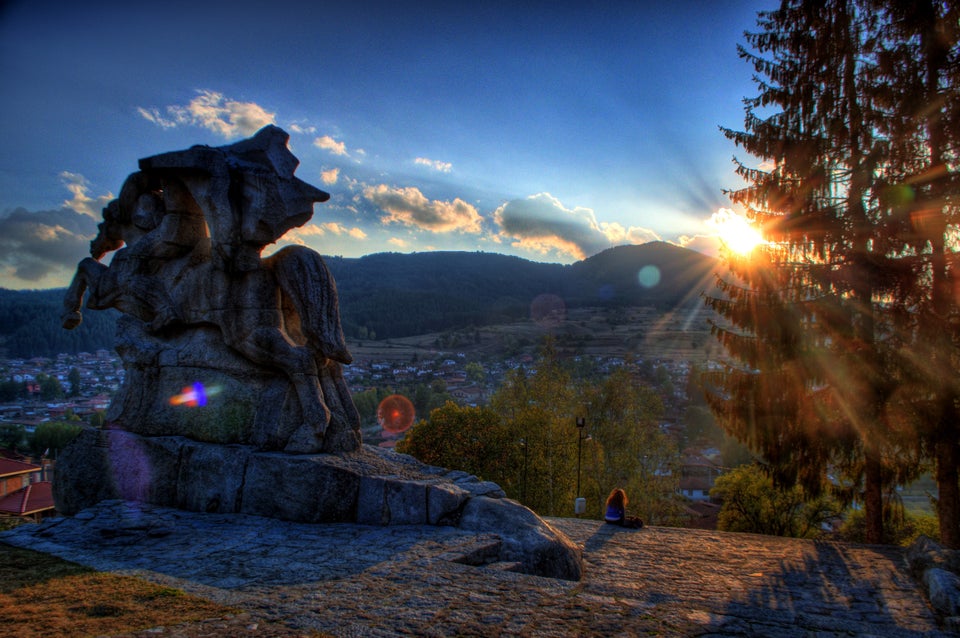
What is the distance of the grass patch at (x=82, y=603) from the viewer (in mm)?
3479

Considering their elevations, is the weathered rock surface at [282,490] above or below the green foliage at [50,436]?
above

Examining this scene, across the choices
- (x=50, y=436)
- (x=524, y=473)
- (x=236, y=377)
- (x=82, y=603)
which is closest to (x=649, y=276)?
(x=524, y=473)

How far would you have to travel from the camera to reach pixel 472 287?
129 metres

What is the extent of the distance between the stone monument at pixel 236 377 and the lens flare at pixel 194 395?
2 cm

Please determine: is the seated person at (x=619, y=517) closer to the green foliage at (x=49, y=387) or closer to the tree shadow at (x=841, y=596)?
the tree shadow at (x=841, y=596)

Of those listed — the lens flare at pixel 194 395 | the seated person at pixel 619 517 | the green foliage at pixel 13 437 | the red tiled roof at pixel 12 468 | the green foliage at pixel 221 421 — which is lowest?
the green foliage at pixel 13 437

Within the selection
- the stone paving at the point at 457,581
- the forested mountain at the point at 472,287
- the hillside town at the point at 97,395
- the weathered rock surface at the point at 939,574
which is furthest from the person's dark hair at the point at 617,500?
the forested mountain at the point at 472,287

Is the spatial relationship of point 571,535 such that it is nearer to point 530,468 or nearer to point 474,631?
point 474,631

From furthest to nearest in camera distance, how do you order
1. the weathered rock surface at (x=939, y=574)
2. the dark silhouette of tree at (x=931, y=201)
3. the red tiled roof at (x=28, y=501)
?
the red tiled roof at (x=28, y=501)
the dark silhouette of tree at (x=931, y=201)
the weathered rock surface at (x=939, y=574)

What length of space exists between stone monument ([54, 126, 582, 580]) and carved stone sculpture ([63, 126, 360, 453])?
2 cm

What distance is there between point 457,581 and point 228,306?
17.0ft

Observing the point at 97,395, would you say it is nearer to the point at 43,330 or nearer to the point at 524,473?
the point at 43,330

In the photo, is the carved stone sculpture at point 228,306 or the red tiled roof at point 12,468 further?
the red tiled roof at point 12,468

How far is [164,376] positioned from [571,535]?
6.42 metres
